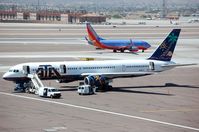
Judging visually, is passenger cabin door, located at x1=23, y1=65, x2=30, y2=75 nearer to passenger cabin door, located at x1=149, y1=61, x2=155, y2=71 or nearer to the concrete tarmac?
the concrete tarmac

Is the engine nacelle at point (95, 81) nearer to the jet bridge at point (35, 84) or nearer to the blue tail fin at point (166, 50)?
the jet bridge at point (35, 84)

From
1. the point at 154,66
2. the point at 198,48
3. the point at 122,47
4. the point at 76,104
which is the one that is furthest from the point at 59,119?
the point at 198,48

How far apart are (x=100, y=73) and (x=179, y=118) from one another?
902 inches

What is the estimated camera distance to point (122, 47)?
463 ft

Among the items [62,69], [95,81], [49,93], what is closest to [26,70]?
[62,69]

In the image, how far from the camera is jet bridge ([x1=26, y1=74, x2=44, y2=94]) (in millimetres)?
71750

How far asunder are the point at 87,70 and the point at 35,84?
27.9 feet

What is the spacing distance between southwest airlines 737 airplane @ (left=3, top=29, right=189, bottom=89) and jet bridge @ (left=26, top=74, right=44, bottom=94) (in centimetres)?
105

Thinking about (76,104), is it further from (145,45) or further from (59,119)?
(145,45)

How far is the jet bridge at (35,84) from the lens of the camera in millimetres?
71750

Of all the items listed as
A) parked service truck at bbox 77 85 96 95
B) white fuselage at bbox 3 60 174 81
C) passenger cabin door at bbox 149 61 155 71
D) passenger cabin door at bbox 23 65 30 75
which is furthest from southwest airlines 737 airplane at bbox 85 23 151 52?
parked service truck at bbox 77 85 96 95

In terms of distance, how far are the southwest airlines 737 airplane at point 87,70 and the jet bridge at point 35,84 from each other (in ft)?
Answer: 3.43

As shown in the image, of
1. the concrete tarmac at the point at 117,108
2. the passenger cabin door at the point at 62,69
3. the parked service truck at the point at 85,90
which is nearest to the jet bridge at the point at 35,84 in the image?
the concrete tarmac at the point at 117,108

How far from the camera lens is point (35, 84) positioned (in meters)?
72.1
